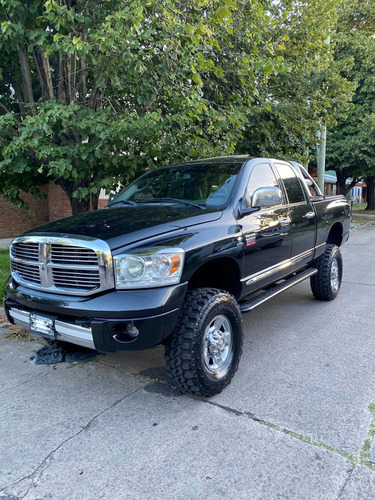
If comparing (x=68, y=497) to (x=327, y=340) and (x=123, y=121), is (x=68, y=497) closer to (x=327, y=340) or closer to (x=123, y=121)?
(x=327, y=340)

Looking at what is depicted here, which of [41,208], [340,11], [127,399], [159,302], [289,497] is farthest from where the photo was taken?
[340,11]

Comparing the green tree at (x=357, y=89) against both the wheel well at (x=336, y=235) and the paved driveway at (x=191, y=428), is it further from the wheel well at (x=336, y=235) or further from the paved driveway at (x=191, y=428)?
the paved driveway at (x=191, y=428)

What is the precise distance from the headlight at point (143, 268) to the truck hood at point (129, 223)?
122 mm

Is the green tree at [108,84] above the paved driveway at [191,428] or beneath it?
above

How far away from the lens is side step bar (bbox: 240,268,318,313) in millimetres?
3707

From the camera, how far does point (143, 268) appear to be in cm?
276

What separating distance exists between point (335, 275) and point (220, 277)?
300 centimetres

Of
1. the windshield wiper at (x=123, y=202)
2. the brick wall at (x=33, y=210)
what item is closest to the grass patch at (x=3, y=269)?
the windshield wiper at (x=123, y=202)

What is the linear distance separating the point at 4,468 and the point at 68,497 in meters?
0.51

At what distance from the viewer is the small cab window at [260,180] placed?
393 cm

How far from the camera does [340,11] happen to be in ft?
60.8

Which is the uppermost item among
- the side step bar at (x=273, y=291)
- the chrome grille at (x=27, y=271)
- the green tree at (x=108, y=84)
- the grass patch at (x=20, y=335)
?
the green tree at (x=108, y=84)

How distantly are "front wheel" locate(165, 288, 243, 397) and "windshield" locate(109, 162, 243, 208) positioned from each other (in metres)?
1.04

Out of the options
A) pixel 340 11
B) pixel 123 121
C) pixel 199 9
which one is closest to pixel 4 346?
pixel 123 121
